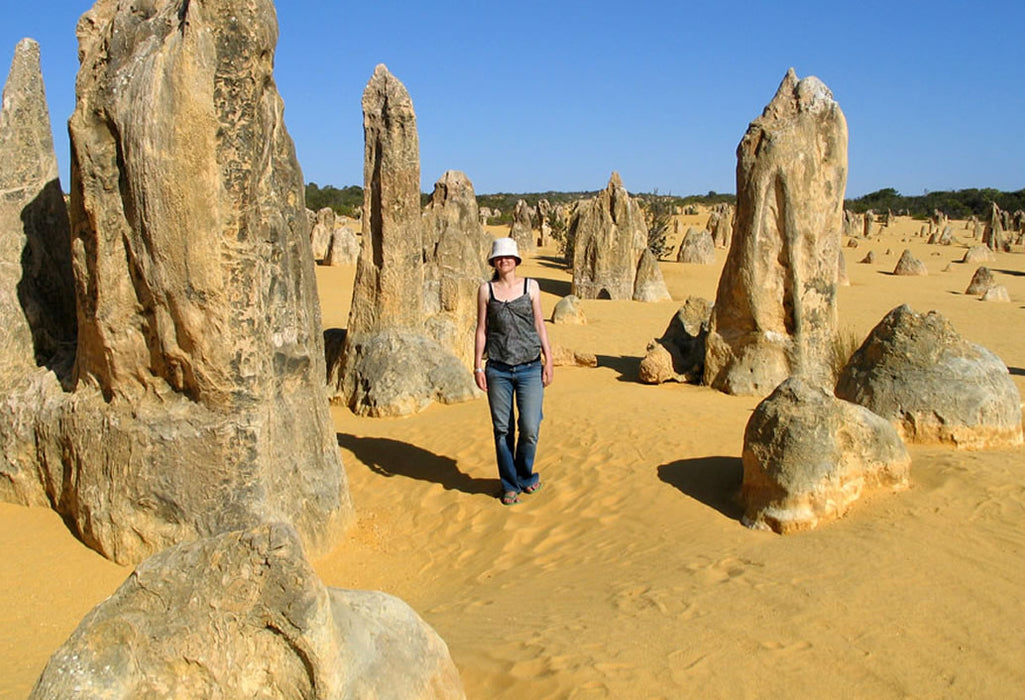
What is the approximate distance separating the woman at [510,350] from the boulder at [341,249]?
18.1 m

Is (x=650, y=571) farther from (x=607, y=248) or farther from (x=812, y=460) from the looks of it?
(x=607, y=248)

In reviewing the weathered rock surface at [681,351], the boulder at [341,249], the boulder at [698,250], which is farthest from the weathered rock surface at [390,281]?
the boulder at [698,250]

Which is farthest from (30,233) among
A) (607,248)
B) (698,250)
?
(698,250)

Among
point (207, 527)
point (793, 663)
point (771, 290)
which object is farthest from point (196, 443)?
point (771, 290)

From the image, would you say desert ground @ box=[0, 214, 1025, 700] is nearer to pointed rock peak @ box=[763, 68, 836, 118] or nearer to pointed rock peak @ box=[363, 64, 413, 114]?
pointed rock peak @ box=[763, 68, 836, 118]

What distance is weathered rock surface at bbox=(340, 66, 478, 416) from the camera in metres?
8.66

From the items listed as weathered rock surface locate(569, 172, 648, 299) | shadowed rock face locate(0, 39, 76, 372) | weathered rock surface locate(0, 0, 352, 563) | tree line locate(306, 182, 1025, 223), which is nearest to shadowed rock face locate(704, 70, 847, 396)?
weathered rock surface locate(0, 0, 352, 563)

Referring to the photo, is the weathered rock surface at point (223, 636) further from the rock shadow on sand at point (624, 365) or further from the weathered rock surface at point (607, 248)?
the weathered rock surface at point (607, 248)

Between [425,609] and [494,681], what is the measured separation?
122 centimetres

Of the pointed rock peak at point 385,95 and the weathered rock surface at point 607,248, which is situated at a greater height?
the pointed rock peak at point 385,95

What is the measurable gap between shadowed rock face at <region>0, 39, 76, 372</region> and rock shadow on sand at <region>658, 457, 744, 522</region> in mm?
3964

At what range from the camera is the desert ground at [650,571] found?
3.15m

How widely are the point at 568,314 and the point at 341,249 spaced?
34.7 feet

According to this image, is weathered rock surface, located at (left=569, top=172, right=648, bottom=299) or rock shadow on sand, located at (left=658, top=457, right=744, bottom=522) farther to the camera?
weathered rock surface, located at (left=569, top=172, right=648, bottom=299)
